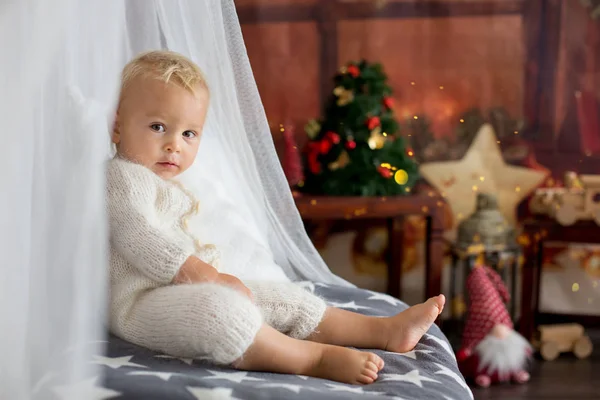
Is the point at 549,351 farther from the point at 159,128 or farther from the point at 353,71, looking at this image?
the point at 159,128

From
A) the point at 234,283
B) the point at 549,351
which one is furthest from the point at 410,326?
the point at 549,351

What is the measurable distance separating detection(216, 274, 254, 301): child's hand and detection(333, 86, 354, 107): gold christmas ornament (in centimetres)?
136

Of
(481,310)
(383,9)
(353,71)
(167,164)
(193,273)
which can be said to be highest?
(383,9)

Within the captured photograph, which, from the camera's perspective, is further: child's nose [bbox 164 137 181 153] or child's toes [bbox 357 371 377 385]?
child's nose [bbox 164 137 181 153]

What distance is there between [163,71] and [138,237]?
1.19ft

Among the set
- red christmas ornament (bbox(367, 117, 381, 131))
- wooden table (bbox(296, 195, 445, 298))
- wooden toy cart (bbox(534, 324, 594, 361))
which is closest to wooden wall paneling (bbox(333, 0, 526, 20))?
red christmas ornament (bbox(367, 117, 381, 131))

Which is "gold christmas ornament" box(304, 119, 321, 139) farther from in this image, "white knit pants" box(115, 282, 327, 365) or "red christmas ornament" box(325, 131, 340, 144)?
"white knit pants" box(115, 282, 327, 365)

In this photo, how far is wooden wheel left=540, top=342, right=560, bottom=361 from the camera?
2.91 meters

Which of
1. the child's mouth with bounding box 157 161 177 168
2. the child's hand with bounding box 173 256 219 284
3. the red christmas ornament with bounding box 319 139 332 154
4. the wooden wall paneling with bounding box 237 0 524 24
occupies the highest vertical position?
the wooden wall paneling with bounding box 237 0 524 24

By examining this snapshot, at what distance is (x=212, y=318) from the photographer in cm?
141

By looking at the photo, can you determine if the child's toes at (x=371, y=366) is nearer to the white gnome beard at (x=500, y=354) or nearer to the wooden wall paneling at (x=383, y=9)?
the white gnome beard at (x=500, y=354)

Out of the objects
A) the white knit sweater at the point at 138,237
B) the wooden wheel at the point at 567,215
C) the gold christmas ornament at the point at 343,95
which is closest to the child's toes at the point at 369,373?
the white knit sweater at the point at 138,237

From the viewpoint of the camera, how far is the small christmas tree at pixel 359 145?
9.15ft

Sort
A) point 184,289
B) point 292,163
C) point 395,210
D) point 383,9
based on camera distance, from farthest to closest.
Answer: point 383,9
point 292,163
point 395,210
point 184,289
